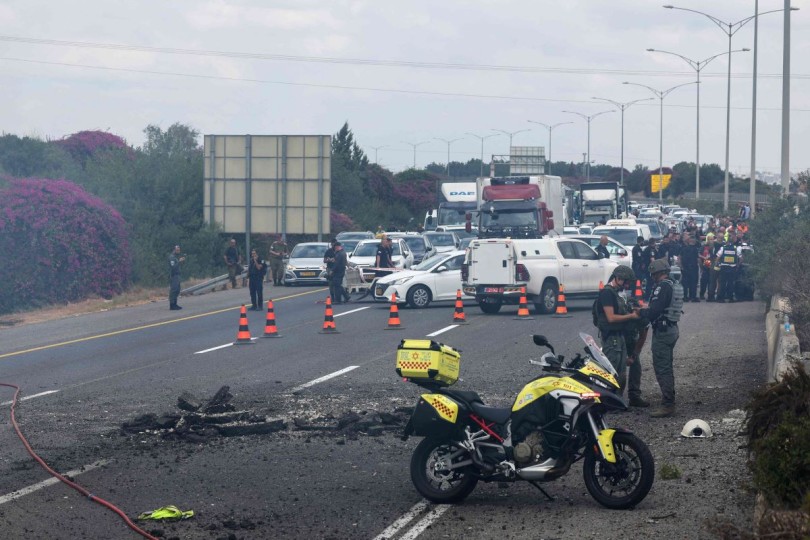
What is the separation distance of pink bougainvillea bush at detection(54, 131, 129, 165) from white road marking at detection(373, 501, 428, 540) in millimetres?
56878

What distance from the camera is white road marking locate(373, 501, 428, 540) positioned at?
771 cm

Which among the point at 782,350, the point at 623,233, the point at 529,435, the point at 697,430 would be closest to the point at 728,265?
the point at 623,233

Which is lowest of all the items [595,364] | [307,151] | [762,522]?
[762,522]

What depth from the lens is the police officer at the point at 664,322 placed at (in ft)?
39.5

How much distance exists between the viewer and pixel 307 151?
132 feet

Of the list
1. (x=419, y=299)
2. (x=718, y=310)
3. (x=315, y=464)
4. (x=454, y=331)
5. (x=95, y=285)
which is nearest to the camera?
(x=315, y=464)

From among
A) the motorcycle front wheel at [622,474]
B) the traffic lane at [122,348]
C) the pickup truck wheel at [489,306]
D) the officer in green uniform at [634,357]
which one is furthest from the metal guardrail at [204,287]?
the motorcycle front wheel at [622,474]

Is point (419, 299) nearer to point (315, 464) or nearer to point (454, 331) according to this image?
point (454, 331)

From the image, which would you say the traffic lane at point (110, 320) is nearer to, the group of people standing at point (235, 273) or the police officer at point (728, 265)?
the group of people standing at point (235, 273)

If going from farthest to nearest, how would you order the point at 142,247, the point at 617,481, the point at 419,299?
the point at 142,247
the point at 419,299
the point at 617,481

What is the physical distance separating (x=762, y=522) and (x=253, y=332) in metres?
17.4

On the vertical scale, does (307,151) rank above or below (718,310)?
above

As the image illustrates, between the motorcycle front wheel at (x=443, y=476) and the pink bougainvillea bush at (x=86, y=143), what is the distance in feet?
186

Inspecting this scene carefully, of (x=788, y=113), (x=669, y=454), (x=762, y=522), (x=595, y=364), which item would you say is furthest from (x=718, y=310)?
(x=762, y=522)
